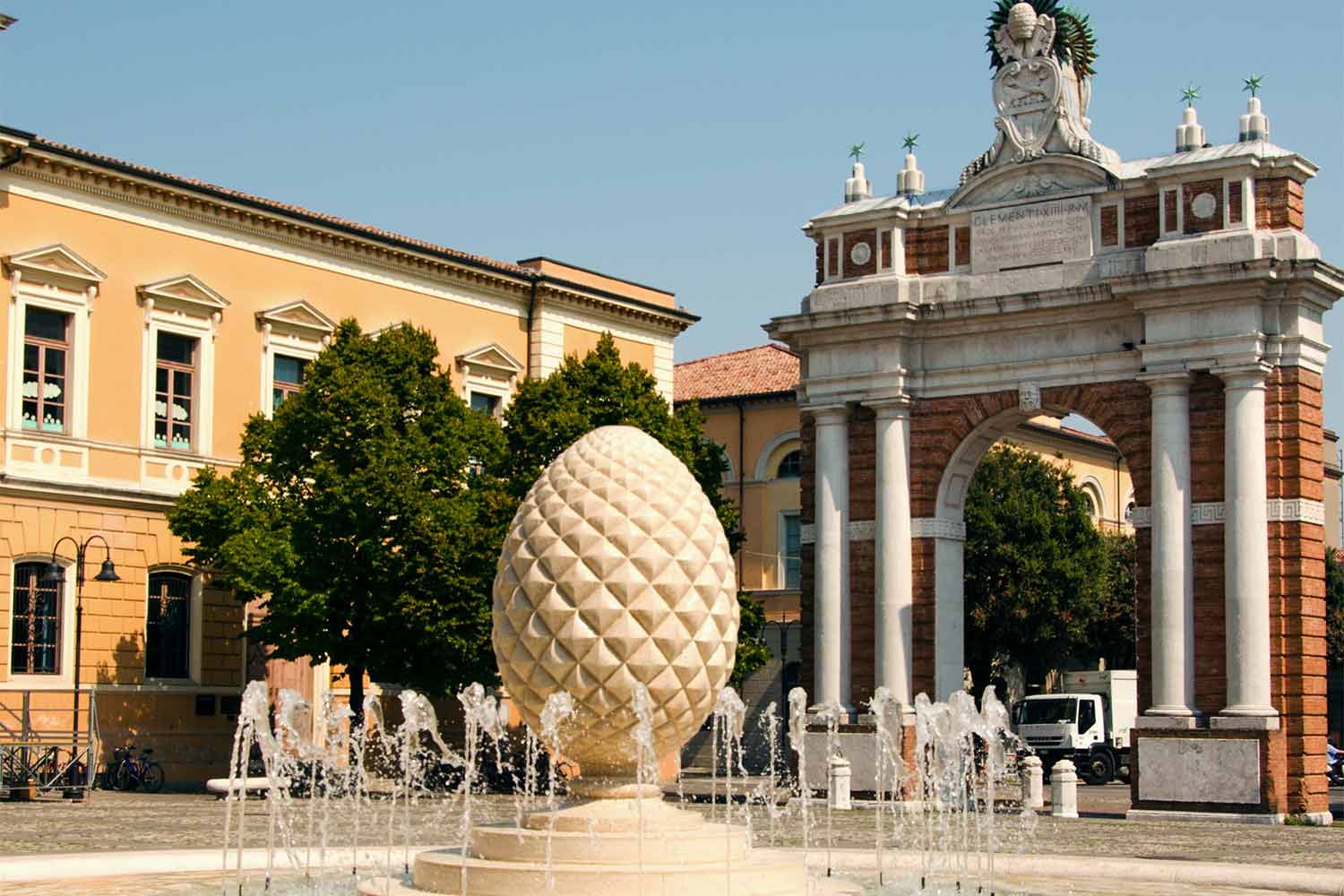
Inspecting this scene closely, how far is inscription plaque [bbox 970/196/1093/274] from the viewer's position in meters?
30.4

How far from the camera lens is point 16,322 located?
110 feet

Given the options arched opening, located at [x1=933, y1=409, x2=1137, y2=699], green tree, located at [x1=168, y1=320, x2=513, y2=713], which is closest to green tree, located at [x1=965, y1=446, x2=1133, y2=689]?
arched opening, located at [x1=933, y1=409, x2=1137, y2=699]

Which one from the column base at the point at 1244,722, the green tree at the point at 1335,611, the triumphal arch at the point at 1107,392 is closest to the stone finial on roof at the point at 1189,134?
the triumphal arch at the point at 1107,392

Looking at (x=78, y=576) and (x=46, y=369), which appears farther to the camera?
(x=46, y=369)

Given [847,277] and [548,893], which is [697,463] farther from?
[548,893]

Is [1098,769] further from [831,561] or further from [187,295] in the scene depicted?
[187,295]

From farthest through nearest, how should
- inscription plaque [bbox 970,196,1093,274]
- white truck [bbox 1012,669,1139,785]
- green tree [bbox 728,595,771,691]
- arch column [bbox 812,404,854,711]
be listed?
white truck [bbox 1012,669,1139,785] < green tree [bbox 728,595,771,691] < arch column [bbox 812,404,854,711] < inscription plaque [bbox 970,196,1093,274]

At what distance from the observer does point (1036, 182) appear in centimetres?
3088

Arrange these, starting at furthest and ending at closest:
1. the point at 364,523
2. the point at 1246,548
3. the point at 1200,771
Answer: the point at 364,523
the point at 1200,771
the point at 1246,548

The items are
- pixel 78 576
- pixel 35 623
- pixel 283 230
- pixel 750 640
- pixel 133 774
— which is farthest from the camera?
pixel 283 230

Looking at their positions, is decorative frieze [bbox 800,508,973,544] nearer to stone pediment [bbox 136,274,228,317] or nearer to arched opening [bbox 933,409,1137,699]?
stone pediment [bbox 136,274,228,317]

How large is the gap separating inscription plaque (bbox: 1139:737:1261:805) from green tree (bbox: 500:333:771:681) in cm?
961

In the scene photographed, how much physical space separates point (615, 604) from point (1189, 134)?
18809 mm

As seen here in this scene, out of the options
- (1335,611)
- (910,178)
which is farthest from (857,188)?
(1335,611)
